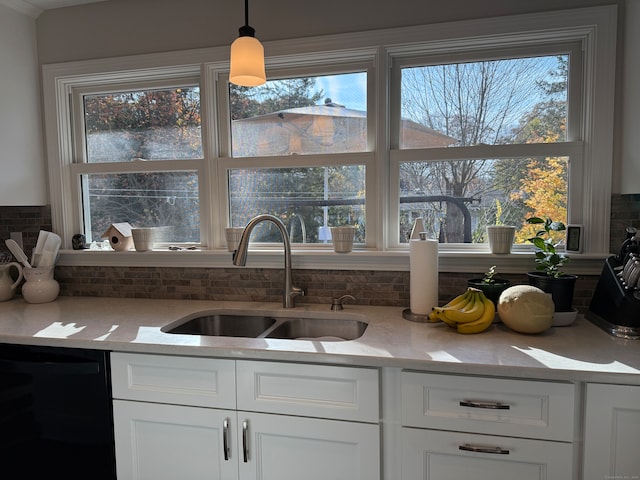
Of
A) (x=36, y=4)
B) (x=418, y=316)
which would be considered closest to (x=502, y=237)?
(x=418, y=316)

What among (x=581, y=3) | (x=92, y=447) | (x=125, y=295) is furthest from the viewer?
(x=125, y=295)

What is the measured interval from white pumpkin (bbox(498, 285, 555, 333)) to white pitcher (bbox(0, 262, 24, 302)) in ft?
7.55

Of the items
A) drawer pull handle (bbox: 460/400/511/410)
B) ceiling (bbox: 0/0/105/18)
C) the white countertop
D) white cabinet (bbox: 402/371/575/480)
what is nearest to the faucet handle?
the white countertop

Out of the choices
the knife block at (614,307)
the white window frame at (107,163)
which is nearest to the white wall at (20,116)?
the white window frame at (107,163)

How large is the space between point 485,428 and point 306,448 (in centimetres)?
56

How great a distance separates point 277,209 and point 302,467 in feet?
3.86

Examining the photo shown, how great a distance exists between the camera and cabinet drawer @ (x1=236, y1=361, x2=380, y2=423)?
1314 millimetres

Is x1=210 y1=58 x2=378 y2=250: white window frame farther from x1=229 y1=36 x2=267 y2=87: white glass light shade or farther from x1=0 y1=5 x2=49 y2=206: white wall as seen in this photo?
x1=0 y1=5 x2=49 y2=206: white wall

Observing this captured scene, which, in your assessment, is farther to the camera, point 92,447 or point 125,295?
point 125,295

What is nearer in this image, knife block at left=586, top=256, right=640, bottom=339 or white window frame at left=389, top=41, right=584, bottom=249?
knife block at left=586, top=256, right=640, bottom=339

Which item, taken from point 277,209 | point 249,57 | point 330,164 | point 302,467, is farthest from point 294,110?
point 302,467

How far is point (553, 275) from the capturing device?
5.33ft

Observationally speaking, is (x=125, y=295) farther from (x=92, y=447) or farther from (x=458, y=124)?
(x=458, y=124)

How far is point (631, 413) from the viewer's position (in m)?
1.15
